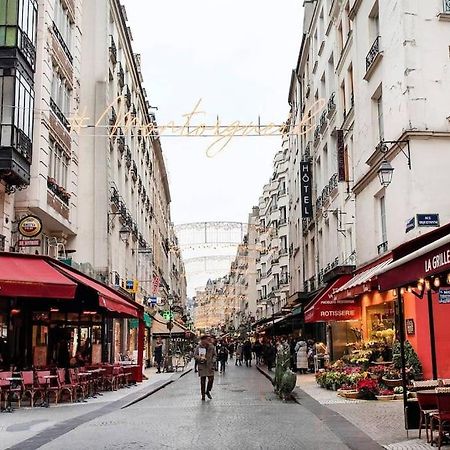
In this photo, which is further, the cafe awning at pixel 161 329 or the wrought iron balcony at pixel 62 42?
the cafe awning at pixel 161 329

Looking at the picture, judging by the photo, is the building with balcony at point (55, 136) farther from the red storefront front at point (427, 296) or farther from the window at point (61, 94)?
the red storefront front at point (427, 296)

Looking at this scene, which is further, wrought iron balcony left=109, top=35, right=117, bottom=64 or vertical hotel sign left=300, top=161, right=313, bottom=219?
vertical hotel sign left=300, top=161, right=313, bottom=219

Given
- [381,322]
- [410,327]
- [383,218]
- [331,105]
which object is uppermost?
[331,105]

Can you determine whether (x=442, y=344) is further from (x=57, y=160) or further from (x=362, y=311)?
(x=57, y=160)

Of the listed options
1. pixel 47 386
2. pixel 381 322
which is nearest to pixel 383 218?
pixel 381 322

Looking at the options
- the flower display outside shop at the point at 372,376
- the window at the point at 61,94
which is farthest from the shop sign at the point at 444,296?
the window at the point at 61,94

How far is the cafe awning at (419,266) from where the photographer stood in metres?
8.82

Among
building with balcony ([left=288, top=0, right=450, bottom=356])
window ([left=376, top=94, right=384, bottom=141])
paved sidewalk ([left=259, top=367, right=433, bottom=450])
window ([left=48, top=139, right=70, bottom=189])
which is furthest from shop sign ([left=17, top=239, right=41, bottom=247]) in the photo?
window ([left=376, top=94, right=384, bottom=141])

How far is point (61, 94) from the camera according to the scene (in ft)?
92.6

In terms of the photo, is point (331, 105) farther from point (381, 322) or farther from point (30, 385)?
point (30, 385)

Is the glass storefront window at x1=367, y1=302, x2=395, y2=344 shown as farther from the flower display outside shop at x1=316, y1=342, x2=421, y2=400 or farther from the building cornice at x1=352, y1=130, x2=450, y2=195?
the building cornice at x1=352, y1=130, x2=450, y2=195

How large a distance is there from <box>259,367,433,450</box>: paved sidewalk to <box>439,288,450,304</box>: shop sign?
265 cm

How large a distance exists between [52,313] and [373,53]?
1492 centimetres

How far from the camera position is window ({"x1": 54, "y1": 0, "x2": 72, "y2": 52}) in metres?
28.0
